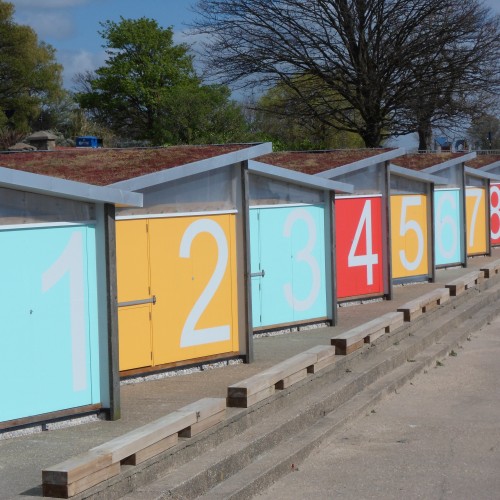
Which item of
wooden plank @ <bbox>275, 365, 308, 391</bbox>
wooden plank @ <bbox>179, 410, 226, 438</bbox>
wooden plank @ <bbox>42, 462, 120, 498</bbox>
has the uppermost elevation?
wooden plank @ <bbox>275, 365, 308, 391</bbox>

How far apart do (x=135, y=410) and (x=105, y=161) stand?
3219mm

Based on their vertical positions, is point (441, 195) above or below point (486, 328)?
above

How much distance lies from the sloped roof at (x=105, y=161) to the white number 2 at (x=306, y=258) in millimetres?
2348

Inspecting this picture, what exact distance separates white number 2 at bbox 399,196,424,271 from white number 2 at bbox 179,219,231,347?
8.80m

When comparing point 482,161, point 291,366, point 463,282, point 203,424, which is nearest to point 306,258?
point 463,282

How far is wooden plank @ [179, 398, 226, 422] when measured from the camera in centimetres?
816

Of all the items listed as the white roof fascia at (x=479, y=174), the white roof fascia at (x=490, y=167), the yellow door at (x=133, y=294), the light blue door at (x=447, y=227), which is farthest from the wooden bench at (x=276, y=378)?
the white roof fascia at (x=490, y=167)

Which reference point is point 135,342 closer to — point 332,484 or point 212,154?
point 212,154

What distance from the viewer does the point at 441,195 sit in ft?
76.5

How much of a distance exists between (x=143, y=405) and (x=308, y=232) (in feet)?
18.9

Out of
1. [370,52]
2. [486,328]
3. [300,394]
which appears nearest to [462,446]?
[300,394]

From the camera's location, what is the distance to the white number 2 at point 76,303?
9.25m

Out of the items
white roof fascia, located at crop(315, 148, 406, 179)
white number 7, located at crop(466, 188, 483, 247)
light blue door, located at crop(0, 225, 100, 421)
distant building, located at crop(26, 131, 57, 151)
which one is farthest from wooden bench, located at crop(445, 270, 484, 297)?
light blue door, located at crop(0, 225, 100, 421)

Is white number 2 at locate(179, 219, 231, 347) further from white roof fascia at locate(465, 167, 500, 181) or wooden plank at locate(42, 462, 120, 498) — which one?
white roof fascia at locate(465, 167, 500, 181)
